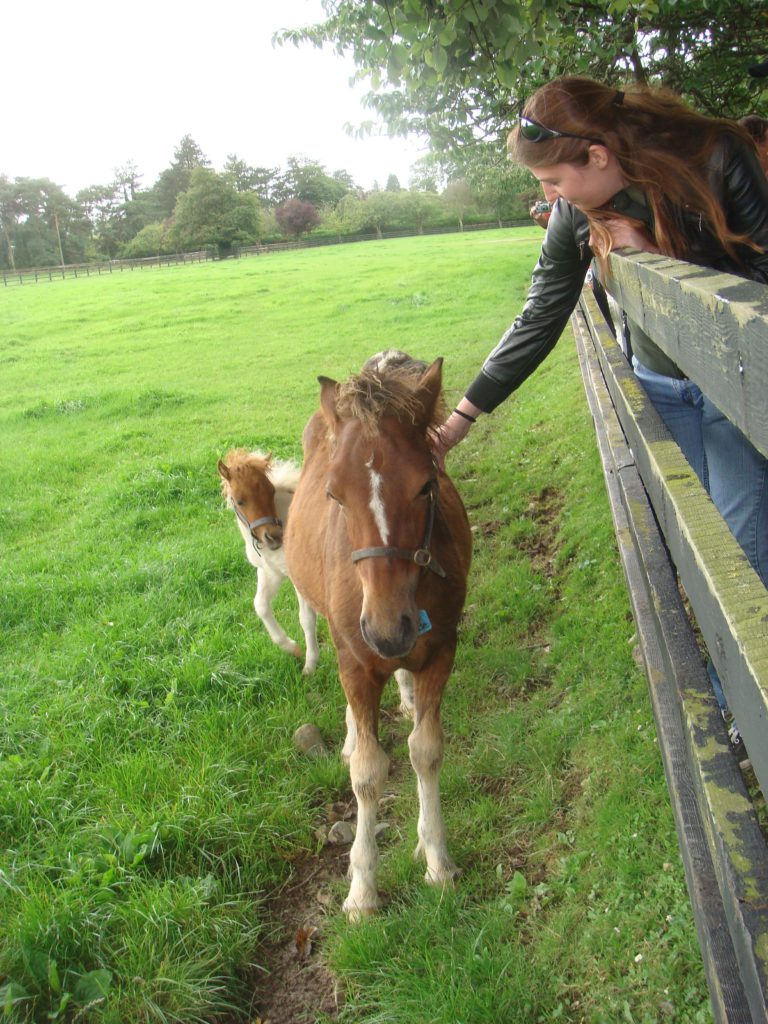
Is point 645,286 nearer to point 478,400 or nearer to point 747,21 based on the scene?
point 478,400

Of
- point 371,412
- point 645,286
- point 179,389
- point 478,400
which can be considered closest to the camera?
point 645,286

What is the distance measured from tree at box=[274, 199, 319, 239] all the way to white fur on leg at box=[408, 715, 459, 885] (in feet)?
248

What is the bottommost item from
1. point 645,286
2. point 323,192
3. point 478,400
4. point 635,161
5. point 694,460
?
point 694,460

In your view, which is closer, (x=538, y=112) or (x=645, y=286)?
(x=645, y=286)

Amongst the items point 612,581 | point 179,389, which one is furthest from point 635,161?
point 179,389

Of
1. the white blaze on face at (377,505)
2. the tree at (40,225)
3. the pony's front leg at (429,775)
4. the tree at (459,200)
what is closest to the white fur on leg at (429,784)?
the pony's front leg at (429,775)

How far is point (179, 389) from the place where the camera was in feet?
43.1

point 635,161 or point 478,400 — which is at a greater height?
point 635,161

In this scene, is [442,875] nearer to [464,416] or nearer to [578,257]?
[464,416]

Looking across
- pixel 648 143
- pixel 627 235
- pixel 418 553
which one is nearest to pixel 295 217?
pixel 627 235

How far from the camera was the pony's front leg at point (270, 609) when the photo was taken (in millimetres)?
4746

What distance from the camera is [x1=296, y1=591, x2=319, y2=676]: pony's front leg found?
183 inches

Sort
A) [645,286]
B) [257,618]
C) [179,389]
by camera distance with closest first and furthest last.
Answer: [645,286] → [257,618] → [179,389]

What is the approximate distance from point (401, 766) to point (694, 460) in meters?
2.14
